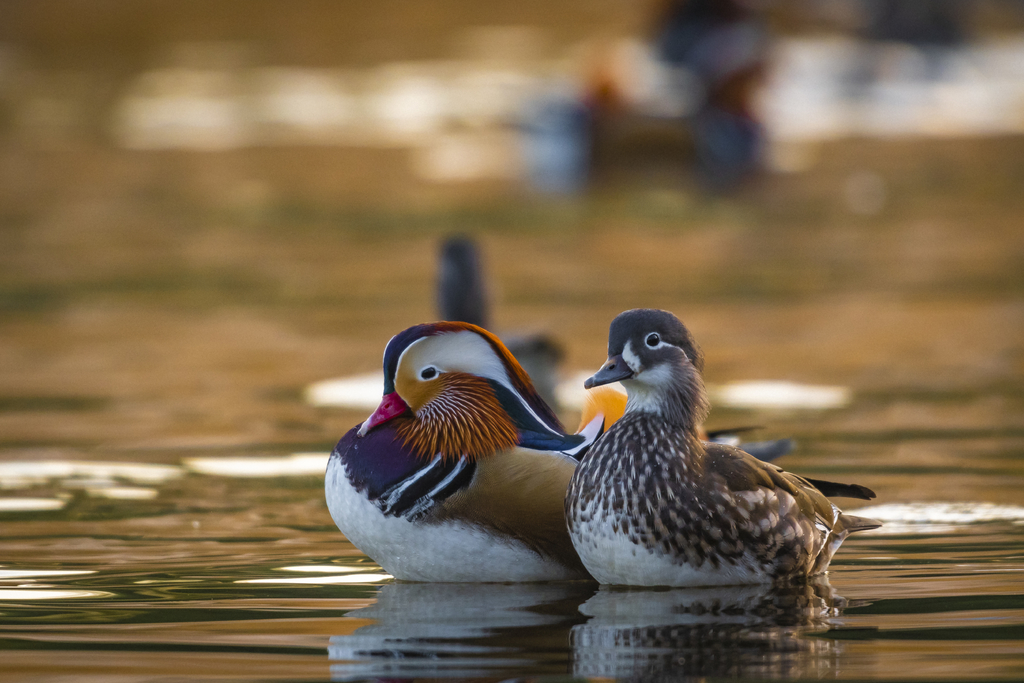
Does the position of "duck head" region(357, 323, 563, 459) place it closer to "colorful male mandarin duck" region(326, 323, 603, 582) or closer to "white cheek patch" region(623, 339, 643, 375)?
"colorful male mandarin duck" region(326, 323, 603, 582)

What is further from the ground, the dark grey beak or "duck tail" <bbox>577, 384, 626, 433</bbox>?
"duck tail" <bbox>577, 384, 626, 433</bbox>

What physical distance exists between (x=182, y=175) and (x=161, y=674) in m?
13.0

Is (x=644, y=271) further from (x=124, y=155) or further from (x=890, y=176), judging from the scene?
(x=124, y=155)

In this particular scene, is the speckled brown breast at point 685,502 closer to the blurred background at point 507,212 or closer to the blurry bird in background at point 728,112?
the blurred background at point 507,212

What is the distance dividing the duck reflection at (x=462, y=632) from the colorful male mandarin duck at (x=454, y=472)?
0.26 ft

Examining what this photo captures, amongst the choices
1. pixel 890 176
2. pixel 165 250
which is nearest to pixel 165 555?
pixel 165 250

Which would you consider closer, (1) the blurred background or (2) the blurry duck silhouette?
(2) the blurry duck silhouette

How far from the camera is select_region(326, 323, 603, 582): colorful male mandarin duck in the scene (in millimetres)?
4716

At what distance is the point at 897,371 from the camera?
28.6 feet

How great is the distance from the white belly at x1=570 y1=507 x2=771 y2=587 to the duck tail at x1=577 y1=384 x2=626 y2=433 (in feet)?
1.91

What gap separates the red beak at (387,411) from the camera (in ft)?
15.8

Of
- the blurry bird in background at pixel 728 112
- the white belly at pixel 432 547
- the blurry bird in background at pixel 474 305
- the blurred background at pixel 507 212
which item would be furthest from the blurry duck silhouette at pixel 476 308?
the blurry bird in background at pixel 728 112

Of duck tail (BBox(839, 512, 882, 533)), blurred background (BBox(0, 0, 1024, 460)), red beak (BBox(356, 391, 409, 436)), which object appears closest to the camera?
red beak (BBox(356, 391, 409, 436))

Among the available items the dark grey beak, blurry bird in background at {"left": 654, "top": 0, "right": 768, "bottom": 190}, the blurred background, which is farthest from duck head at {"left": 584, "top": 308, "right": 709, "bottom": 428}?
blurry bird in background at {"left": 654, "top": 0, "right": 768, "bottom": 190}
